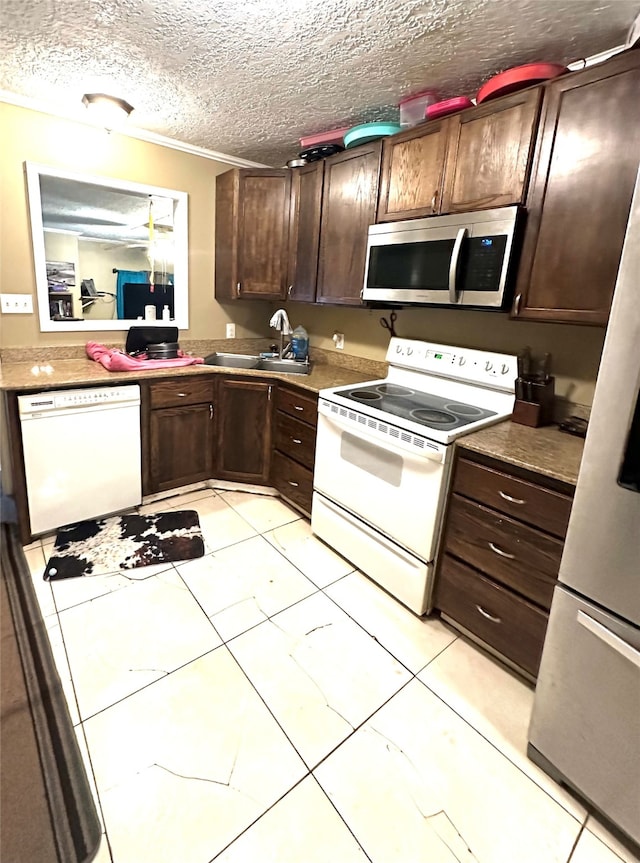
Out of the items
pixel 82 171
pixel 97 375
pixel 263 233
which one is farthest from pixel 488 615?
pixel 82 171

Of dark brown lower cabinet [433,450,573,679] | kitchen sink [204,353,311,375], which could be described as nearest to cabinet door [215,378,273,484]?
kitchen sink [204,353,311,375]

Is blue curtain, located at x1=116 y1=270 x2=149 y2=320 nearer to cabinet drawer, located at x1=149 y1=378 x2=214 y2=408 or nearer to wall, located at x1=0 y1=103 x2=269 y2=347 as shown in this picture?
wall, located at x1=0 y1=103 x2=269 y2=347

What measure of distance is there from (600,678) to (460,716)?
580 millimetres

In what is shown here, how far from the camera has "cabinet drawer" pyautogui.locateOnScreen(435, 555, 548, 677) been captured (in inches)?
61.0

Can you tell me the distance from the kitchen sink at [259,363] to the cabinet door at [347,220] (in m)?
0.53

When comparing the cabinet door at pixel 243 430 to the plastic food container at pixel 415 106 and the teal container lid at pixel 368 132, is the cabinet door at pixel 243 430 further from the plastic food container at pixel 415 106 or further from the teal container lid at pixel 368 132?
the plastic food container at pixel 415 106

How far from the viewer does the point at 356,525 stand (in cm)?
222

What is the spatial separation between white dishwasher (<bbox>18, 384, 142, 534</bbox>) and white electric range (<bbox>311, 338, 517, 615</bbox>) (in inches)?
46.0

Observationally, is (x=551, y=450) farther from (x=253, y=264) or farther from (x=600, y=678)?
(x=253, y=264)

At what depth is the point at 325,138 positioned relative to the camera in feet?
8.49

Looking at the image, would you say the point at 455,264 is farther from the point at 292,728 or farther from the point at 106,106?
the point at 106,106

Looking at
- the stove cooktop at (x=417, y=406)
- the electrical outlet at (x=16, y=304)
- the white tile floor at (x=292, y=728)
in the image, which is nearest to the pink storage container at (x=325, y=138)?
the stove cooktop at (x=417, y=406)

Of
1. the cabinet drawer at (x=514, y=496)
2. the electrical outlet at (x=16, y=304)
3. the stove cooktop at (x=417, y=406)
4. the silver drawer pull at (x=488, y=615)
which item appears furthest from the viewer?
the electrical outlet at (x=16, y=304)

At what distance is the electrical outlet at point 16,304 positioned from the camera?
8.12 feet
